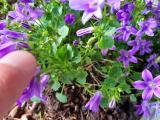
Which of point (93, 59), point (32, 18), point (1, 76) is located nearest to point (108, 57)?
point (93, 59)

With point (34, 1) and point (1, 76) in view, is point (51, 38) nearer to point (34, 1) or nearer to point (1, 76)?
point (34, 1)

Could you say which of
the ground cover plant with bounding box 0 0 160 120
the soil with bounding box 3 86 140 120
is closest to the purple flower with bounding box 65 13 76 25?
the ground cover plant with bounding box 0 0 160 120

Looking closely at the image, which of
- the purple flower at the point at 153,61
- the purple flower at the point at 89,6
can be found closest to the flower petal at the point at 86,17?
the purple flower at the point at 89,6

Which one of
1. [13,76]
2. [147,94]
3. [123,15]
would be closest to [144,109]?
[147,94]

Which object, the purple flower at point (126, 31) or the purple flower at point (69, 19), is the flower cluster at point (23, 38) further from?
the purple flower at point (126, 31)

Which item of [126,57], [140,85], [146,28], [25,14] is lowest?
[140,85]

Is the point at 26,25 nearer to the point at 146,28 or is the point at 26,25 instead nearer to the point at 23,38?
the point at 23,38

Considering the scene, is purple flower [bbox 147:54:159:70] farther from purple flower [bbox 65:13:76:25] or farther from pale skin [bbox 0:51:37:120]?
pale skin [bbox 0:51:37:120]

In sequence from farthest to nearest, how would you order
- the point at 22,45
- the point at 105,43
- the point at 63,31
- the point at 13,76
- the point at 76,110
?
the point at 76,110
the point at 63,31
the point at 105,43
the point at 22,45
the point at 13,76
